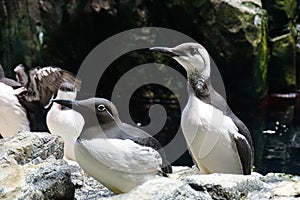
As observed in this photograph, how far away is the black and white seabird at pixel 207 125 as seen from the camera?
2.97m

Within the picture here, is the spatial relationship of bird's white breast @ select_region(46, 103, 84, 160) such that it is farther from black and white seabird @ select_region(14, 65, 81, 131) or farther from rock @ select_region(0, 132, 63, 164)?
rock @ select_region(0, 132, 63, 164)

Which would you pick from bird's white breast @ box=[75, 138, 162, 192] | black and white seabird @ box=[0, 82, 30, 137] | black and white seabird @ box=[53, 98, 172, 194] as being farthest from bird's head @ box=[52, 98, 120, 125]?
black and white seabird @ box=[0, 82, 30, 137]

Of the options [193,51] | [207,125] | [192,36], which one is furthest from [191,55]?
[192,36]

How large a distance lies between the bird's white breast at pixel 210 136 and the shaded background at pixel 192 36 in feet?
17.3

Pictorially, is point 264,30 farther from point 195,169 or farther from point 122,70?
point 195,169

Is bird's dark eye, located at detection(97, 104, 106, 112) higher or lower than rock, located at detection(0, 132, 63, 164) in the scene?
higher

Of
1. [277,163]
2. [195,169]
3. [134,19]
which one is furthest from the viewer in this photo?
[134,19]

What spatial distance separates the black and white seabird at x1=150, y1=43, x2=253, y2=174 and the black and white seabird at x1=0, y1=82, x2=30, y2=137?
200 cm

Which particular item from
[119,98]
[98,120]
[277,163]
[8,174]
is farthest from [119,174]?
[119,98]

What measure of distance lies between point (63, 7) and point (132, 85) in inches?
68.6

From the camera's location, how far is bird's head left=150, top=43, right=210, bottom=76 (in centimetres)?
302

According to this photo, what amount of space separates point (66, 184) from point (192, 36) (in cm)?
731

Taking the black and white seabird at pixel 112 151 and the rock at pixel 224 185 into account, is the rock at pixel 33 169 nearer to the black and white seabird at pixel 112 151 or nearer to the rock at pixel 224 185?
the black and white seabird at pixel 112 151

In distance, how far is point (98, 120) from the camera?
101 inches
